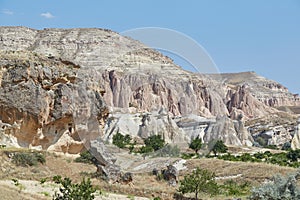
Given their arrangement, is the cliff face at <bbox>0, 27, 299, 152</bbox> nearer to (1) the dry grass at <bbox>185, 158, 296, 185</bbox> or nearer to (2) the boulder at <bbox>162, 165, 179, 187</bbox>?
(2) the boulder at <bbox>162, 165, 179, 187</bbox>

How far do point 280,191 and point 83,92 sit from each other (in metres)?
15.9

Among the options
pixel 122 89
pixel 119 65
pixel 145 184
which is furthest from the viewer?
pixel 119 65

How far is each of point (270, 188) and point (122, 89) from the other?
97129mm

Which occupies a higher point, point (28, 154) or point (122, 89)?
point (122, 89)

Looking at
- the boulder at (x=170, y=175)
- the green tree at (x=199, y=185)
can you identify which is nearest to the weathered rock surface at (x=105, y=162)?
the boulder at (x=170, y=175)

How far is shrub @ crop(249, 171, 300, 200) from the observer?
703 inches

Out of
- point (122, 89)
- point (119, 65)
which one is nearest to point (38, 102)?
point (122, 89)

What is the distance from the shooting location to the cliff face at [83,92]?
27812mm

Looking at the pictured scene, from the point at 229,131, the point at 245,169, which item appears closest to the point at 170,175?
the point at 245,169

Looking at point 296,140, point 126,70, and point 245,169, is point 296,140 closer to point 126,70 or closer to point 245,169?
point 245,169

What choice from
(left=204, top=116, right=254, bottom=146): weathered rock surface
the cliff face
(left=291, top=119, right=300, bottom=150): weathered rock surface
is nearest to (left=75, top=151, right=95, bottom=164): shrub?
the cliff face

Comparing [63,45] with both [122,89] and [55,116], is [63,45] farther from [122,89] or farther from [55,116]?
[55,116]

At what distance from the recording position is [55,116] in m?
28.6

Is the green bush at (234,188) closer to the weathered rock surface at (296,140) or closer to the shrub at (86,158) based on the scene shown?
the shrub at (86,158)
